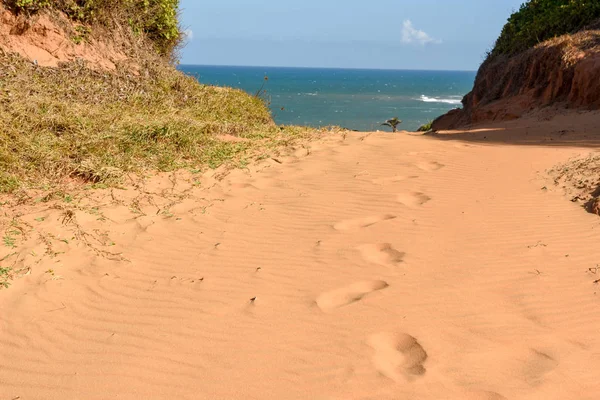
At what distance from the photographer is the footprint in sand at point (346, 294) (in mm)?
3890

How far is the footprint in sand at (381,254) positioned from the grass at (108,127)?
9.82 ft

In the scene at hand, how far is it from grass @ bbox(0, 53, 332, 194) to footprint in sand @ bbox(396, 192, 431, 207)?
2.49m

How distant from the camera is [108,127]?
7.50m

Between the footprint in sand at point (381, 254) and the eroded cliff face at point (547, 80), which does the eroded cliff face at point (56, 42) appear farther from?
the eroded cliff face at point (547, 80)

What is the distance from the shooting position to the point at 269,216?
225 inches

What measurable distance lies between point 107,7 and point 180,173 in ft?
19.2

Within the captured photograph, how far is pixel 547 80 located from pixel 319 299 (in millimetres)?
11303

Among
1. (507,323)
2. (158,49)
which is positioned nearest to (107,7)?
(158,49)

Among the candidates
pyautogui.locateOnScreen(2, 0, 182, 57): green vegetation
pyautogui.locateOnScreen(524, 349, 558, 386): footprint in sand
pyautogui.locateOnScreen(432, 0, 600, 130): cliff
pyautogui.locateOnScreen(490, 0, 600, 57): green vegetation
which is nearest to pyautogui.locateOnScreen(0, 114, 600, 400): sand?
pyautogui.locateOnScreen(524, 349, 558, 386): footprint in sand

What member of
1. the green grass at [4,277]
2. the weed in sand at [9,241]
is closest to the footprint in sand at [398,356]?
the green grass at [4,277]

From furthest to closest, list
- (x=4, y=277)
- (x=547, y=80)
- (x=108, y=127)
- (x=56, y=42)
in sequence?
(x=547, y=80), (x=56, y=42), (x=108, y=127), (x=4, y=277)

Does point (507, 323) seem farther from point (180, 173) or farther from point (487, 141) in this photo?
point (487, 141)

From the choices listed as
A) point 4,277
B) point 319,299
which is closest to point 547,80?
point 319,299

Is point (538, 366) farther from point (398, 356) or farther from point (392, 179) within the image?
point (392, 179)
